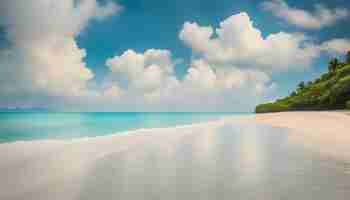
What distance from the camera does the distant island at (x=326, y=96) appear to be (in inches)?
925

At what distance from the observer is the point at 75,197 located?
113 inches

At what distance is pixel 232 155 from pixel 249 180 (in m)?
1.81

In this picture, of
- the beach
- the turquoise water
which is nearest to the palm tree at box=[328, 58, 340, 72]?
the turquoise water

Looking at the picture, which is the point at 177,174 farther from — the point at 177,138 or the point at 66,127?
the point at 66,127

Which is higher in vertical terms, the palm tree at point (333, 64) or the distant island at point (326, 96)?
the palm tree at point (333, 64)

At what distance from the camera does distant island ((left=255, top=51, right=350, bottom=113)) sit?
23.5 metres

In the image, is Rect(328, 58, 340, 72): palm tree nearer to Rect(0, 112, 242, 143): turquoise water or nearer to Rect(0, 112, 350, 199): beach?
Rect(0, 112, 242, 143): turquoise water

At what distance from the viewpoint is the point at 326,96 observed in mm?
25453

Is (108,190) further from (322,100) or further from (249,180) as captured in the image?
(322,100)

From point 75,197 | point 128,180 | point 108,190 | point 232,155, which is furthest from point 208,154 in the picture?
point 75,197

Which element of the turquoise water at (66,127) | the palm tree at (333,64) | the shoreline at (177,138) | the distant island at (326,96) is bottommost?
the turquoise water at (66,127)

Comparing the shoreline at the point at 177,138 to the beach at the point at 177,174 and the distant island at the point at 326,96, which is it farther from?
the distant island at the point at 326,96

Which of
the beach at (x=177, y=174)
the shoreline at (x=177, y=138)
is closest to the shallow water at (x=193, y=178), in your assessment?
the beach at (x=177, y=174)

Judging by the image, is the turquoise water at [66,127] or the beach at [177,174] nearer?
the beach at [177,174]
